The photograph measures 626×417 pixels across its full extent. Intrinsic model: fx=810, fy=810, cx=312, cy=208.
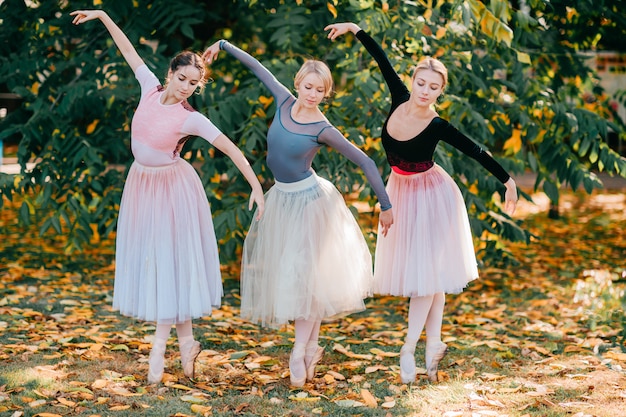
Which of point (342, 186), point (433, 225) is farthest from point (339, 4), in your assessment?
point (433, 225)

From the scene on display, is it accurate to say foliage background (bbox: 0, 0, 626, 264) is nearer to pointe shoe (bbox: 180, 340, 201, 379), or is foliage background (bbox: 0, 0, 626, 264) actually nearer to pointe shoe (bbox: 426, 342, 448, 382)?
pointe shoe (bbox: 426, 342, 448, 382)

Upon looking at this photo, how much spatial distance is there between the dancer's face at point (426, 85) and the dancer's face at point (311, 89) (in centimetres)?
51

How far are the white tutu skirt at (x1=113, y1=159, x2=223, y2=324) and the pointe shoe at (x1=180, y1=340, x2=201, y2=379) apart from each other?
0.63 ft

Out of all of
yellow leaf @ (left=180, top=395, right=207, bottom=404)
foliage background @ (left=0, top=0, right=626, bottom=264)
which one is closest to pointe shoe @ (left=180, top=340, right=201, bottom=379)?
yellow leaf @ (left=180, top=395, right=207, bottom=404)

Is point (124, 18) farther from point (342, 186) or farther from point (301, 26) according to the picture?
point (342, 186)

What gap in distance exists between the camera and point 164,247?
4242mm

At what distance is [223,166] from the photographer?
6277mm

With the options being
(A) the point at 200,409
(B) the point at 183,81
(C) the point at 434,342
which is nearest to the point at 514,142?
(C) the point at 434,342

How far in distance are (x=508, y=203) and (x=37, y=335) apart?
312 centimetres

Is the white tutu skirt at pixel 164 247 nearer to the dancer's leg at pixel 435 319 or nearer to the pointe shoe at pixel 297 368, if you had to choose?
the pointe shoe at pixel 297 368

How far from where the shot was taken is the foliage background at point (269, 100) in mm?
5879

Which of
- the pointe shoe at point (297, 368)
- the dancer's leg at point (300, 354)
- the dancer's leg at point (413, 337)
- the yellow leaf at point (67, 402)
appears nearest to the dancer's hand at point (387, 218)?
the dancer's leg at point (413, 337)

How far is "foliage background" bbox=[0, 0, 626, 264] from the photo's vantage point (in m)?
5.88

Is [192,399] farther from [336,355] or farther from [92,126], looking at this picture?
[92,126]
